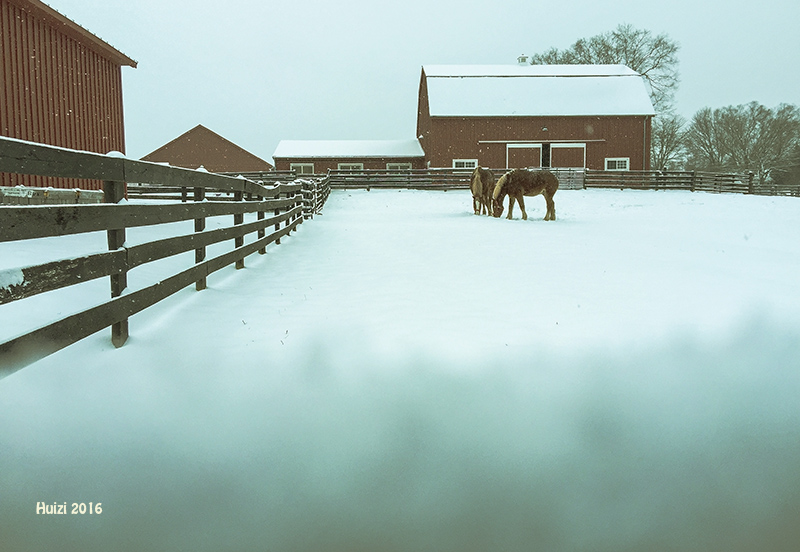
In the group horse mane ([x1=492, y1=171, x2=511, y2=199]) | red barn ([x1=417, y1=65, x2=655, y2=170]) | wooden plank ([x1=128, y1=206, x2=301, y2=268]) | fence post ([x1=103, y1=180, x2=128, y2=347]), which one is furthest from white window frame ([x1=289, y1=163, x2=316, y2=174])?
fence post ([x1=103, y1=180, x2=128, y2=347])

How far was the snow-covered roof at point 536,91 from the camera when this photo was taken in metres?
34.8

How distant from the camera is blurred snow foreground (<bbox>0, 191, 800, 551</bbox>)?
2232 millimetres

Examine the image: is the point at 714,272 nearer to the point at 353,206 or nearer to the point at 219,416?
the point at 219,416

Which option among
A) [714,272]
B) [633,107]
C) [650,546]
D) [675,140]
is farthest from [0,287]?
[675,140]

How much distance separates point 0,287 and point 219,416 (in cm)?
115

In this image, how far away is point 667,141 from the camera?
168ft

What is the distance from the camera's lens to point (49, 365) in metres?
3.35

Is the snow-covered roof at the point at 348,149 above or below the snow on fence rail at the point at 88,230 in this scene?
above

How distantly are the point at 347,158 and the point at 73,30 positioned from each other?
24.5m

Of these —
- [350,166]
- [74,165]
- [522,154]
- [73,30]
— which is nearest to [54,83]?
[73,30]

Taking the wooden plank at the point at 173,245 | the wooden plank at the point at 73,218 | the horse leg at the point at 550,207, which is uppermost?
the horse leg at the point at 550,207

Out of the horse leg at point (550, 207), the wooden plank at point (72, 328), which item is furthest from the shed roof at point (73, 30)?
the horse leg at point (550, 207)

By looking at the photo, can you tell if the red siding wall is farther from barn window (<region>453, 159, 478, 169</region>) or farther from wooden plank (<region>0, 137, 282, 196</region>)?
wooden plank (<region>0, 137, 282, 196</region>)

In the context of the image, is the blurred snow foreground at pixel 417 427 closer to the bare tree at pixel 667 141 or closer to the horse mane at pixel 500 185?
the horse mane at pixel 500 185
